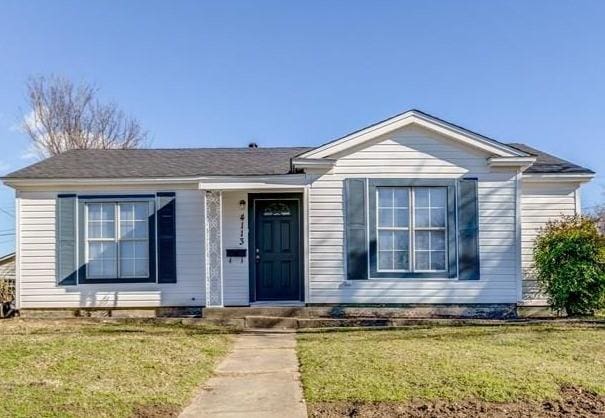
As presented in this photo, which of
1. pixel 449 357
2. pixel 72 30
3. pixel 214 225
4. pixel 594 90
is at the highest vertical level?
pixel 72 30

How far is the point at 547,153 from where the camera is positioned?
1232cm

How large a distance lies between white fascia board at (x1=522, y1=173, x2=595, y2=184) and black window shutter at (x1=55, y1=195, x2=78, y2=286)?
378 inches

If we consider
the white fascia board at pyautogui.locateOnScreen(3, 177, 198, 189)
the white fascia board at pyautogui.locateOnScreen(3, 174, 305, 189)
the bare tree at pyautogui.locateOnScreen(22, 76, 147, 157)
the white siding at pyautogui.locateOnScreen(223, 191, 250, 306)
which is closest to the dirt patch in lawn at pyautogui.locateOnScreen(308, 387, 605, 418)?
the white fascia board at pyautogui.locateOnScreen(3, 174, 305, 189)

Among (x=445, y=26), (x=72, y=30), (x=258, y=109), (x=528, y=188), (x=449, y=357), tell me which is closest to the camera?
(x=449, y=357)

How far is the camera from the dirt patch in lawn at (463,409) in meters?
4.27

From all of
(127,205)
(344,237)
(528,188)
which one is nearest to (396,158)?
(344,237)

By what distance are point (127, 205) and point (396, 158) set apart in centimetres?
573

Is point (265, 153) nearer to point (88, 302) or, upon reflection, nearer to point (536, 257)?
point (88, 302)

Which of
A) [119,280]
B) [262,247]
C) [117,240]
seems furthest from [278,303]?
[117,240]

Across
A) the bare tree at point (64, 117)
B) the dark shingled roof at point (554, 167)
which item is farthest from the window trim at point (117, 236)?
the bare tree at point (64, 117)

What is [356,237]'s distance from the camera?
33.4ft

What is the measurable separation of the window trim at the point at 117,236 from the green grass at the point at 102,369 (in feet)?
5.33

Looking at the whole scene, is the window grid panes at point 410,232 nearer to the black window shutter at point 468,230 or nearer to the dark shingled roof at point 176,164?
the black window shutter at point 468,230

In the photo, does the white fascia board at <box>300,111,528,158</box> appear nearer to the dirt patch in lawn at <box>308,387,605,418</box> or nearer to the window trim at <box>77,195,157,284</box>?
the window trim at <box>77,195,157,284</box>
